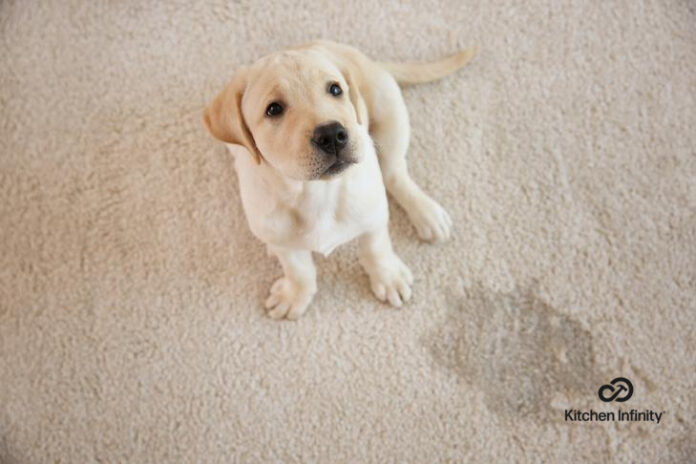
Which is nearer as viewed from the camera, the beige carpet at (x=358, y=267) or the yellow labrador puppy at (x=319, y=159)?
the yellow labrador puppy at (x=319, y=159)

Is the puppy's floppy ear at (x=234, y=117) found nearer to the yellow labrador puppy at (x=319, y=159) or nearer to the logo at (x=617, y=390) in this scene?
the yellow labrador puppy at (x=319, y=159)

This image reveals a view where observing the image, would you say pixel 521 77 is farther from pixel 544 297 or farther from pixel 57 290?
pixel 57 290

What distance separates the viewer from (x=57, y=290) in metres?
2.13

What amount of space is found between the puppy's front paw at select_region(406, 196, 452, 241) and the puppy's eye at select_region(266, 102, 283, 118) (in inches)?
33.1

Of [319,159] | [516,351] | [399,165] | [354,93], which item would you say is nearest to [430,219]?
[399,165]

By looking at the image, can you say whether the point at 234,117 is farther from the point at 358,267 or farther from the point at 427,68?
the point at 427,68

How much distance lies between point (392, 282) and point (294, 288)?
371 millimetres

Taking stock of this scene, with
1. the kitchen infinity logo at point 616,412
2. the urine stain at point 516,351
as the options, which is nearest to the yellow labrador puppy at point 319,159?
the urine stain at point 516,351

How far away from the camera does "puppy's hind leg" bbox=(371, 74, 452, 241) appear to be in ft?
5.72

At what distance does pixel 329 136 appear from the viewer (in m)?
1.23

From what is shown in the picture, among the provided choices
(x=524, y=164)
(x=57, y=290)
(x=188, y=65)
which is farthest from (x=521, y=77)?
(x=57, y=290)

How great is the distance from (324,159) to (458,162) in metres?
1.03

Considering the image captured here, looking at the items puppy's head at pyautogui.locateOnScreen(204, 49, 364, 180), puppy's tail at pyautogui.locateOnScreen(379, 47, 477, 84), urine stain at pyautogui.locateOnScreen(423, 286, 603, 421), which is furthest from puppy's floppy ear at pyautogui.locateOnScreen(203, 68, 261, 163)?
urine stain at pyautogui.locateOnScreen(423, 286, 603, 421)

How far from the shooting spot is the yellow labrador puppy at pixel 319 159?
1.27 metres
